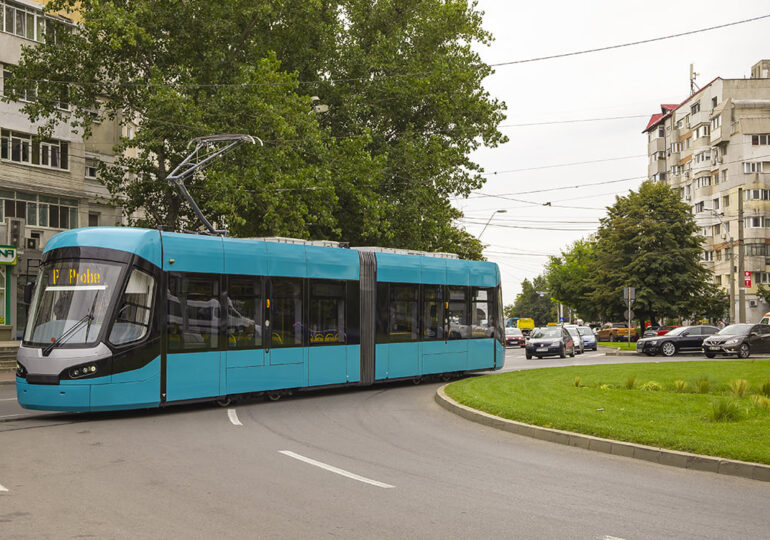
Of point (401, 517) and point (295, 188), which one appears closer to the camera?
point (401, 517)

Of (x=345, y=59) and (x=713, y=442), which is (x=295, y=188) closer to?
(x=345, y=59)

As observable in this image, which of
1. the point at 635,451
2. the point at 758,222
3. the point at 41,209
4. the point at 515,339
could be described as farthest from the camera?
the point at 758,222

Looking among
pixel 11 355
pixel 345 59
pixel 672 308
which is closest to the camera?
pixel 11 355

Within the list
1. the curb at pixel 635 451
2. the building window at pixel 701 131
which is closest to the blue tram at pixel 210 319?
the curb at pixel 635 451

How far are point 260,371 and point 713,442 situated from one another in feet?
29.5

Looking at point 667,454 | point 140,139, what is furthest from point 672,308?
point 667,454

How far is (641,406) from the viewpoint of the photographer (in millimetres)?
14672

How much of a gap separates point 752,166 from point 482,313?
190 ft

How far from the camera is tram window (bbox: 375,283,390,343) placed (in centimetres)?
1994

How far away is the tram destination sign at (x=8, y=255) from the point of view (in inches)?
1335

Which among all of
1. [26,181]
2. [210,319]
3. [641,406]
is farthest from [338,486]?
[26,181]

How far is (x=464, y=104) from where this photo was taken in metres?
35.8

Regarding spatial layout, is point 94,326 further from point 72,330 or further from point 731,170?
point 731,170

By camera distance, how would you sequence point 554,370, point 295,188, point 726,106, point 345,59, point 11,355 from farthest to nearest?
point 726,106 < point 345,59 < point 11,355 < point 295,188 < point 554,370
